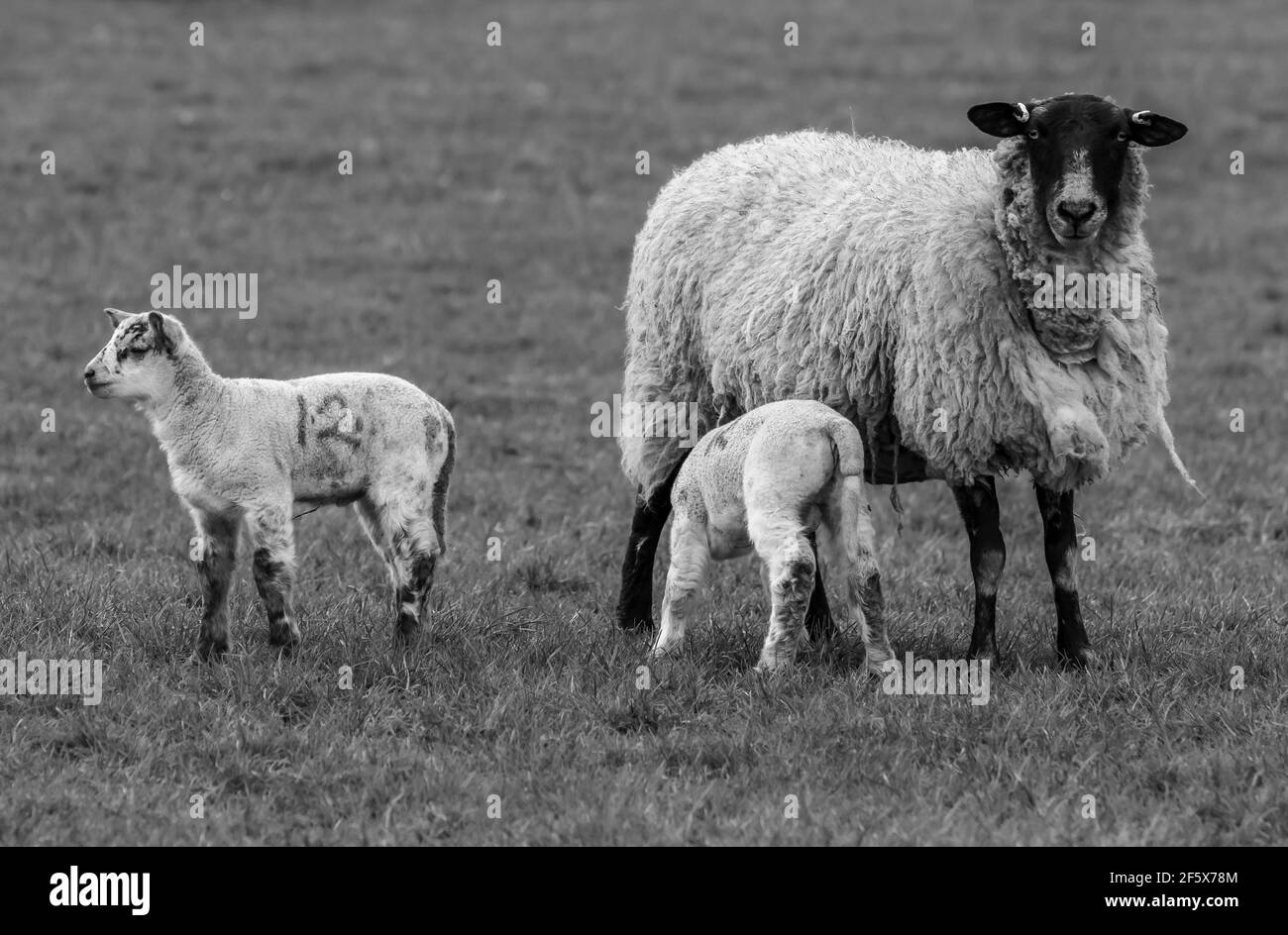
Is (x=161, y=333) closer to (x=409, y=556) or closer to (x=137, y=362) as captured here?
(x=137, y=362)

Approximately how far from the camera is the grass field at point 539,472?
5.70m

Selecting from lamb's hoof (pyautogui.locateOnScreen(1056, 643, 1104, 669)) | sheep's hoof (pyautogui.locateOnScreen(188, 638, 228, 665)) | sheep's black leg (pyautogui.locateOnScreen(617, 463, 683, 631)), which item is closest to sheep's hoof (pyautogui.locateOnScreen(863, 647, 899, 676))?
lamb's hoof (pyautogui.locateOnScreen(1056, 643, 1104, 669))

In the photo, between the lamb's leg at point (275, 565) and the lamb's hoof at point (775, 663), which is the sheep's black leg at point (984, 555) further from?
the lamb's leg at point (275, 565)

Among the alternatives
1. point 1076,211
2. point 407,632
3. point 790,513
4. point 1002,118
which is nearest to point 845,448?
point 790,513

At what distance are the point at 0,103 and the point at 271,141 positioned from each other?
11.4 feet

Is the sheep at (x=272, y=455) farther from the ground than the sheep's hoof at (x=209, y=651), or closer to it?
farther from the ground

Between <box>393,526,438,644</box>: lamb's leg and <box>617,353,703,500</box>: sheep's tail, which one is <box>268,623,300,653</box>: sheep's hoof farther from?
<box>617,353,703,500</box>: sheep's tail

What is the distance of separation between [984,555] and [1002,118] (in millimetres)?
1847

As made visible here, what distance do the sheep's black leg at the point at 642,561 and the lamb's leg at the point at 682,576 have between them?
34.3 inches

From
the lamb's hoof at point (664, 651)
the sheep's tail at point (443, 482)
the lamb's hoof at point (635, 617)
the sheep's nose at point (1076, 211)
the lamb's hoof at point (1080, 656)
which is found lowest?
the lamb's hoof at point (1080, 656)

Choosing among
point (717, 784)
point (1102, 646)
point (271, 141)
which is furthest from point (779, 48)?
point (717, 784)

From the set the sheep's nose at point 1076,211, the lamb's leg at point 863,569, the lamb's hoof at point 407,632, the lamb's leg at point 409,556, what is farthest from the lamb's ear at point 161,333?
the sheep's nose at point 1076,211

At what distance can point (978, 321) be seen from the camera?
6.89 meters
